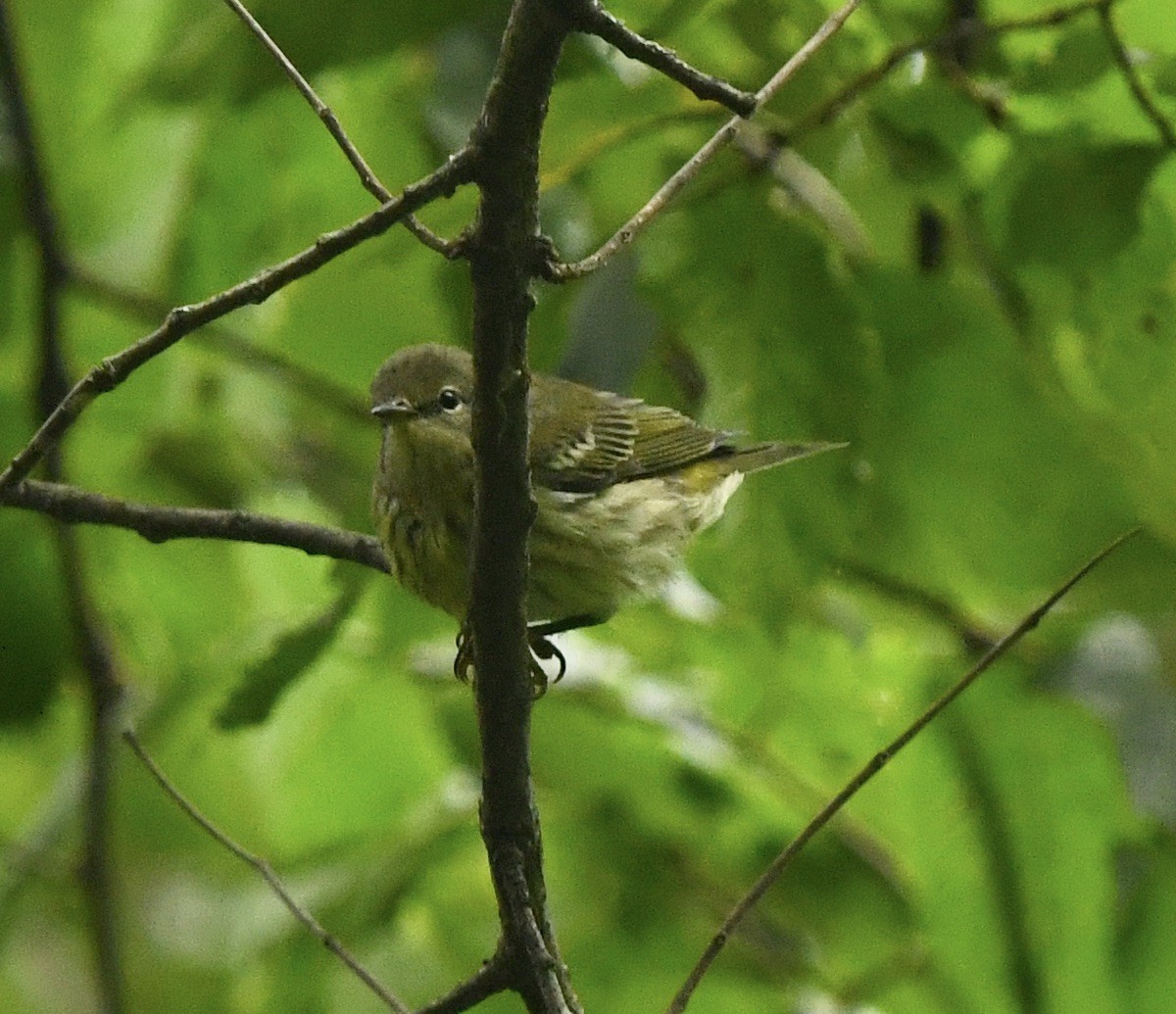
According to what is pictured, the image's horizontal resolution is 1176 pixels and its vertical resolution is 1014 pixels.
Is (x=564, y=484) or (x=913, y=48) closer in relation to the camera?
(x=913, y=48)

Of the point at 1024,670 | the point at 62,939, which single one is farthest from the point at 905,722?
the point at 62,939

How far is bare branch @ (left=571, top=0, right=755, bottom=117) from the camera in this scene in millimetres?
1640

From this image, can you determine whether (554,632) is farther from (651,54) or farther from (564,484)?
(651,54)

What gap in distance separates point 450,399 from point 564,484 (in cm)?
38

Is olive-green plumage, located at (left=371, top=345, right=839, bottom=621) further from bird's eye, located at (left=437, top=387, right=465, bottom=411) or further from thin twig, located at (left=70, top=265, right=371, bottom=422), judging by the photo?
thin twig, located at (left=70, top=265, right=371, bottom=422)

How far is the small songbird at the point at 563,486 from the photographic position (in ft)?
10.4

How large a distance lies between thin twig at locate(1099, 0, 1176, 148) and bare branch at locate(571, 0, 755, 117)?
2.92 ft

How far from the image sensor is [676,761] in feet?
10.9

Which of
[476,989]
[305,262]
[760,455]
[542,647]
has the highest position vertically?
[760,455]

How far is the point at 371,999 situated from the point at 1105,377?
6.65 ft

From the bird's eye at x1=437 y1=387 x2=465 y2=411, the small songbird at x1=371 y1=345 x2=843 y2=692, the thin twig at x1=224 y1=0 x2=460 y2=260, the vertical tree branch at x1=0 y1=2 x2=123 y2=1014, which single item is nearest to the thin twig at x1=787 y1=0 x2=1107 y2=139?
the small songbird at x1=371 y1=345 x2=843 y2=692

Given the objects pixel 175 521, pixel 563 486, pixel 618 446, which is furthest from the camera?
pixel 618 446

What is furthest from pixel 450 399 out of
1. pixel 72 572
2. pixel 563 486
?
pixel 72 572

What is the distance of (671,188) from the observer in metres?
1.96
